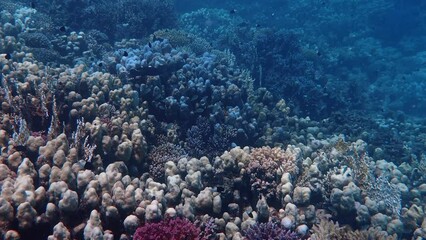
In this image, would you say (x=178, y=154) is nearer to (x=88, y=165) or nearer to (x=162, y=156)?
(x=162, y=156)

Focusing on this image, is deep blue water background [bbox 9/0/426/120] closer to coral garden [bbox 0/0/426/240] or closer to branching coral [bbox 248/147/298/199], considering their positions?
coral garden [bbox 0/0/426/240]

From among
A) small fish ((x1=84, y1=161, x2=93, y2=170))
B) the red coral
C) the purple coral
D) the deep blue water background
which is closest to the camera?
the red coral

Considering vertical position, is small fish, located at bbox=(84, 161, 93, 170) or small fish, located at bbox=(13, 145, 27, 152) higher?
small fish, located at bbox=(13, 145, 27, 152)

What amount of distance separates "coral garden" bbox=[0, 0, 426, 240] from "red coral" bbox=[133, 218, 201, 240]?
15 millimetres

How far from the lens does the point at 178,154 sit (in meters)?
6.58

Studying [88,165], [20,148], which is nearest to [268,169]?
[88,165]

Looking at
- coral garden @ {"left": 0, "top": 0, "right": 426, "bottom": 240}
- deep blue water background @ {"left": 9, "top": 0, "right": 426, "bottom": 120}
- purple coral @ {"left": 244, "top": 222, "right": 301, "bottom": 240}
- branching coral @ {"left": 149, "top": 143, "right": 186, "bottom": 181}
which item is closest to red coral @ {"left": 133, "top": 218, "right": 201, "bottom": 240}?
coral garden @ {"left": 0, "top": 0, "right": 426, "bottom": 240}

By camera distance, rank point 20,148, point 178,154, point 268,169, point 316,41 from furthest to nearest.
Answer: point 316,41
point 178,154
point 268,169
point 20,148

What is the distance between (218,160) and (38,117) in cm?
340

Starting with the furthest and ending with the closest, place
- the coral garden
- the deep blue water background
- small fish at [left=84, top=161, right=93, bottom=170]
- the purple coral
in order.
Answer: the deep blue water background < small fish at [left=84, top=161, right=93, bottom=170] < the purple coral < the coral garden

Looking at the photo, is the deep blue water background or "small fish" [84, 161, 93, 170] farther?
the deep blue water background

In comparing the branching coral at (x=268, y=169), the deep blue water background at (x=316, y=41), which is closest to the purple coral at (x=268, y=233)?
the branching coral at (x=268, y=169)

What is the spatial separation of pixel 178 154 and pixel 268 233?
2.89m

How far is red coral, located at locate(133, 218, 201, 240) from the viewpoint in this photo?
11.7 ft
